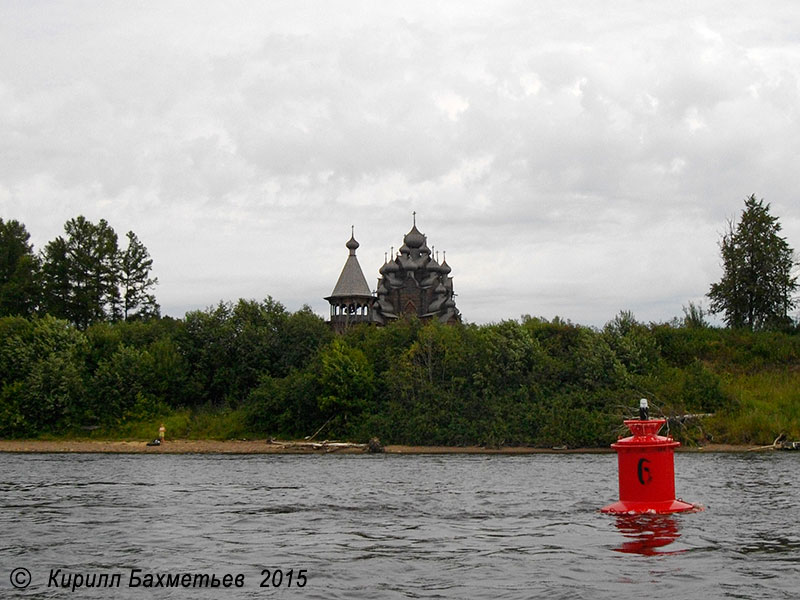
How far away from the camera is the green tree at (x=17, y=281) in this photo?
100 m

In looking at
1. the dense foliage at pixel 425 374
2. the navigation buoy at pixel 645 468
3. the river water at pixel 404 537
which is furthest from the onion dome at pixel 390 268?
the navigation buoy at pixel 645 468

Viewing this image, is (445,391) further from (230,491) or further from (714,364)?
(230,491)

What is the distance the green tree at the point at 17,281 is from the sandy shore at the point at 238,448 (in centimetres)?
3353

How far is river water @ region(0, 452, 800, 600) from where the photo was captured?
15.9m

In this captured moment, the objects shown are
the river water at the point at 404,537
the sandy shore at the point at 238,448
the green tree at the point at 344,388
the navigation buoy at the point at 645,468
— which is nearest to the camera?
the river water at the point at 404,537

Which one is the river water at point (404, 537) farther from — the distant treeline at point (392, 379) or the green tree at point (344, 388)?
the green tree at point (344, 388)

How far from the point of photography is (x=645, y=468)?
2089 centimetres

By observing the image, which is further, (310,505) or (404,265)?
(404,265)

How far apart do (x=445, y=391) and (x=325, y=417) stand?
8.33 meters

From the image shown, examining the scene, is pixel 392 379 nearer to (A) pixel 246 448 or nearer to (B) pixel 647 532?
(A) pixel 246 448

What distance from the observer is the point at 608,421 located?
194 ft

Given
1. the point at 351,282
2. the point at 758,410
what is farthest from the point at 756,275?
the point at 351,282

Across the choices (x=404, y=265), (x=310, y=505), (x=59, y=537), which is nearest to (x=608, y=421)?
(x=310, y=505)

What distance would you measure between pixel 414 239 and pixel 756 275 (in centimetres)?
3687
